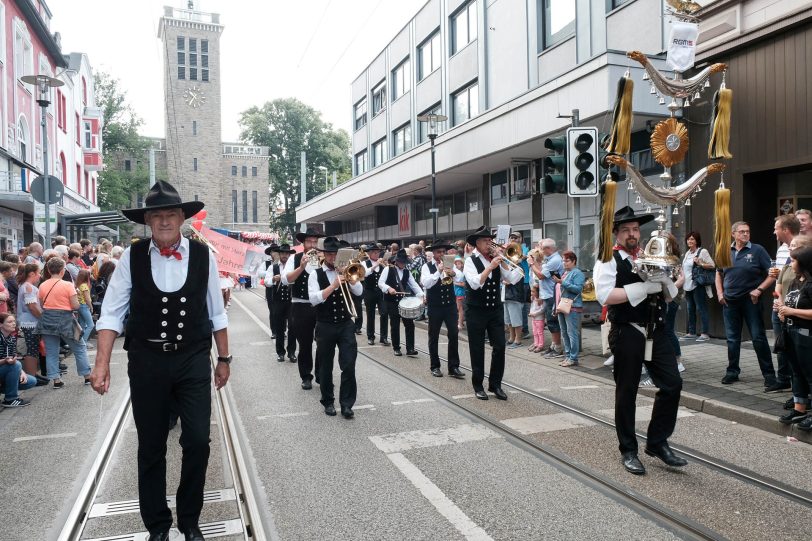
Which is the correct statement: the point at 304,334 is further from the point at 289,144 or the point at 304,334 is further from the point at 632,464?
the point at 289,144

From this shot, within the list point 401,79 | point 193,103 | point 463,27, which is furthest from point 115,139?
point 463,27

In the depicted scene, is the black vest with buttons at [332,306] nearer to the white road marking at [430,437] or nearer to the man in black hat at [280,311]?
the white road marking at [430,437]

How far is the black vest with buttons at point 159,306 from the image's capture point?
364 centimetres

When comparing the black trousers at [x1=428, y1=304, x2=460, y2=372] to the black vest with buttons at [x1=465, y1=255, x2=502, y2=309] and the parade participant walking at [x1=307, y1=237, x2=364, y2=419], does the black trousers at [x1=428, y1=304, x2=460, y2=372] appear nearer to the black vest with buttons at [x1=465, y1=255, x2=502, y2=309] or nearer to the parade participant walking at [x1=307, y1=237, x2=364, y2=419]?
the black vest with buttons at [x1=465, y1=255, x2=502, y2=309]

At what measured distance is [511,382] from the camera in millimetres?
8422

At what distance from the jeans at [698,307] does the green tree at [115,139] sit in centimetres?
5498

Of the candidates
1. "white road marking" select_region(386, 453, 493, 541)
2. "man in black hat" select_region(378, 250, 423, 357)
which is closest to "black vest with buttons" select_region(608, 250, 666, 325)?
"white road marking" select_region(386, 453, 493, 541)

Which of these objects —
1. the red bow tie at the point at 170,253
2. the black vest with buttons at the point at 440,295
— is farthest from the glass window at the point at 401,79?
the red bow tie at the point at 170,253

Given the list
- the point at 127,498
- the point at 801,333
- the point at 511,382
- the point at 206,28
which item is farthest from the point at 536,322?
the point at 206,28

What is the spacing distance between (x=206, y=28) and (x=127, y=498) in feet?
256

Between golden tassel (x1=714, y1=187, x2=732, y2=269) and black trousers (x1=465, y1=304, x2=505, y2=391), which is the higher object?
golden tassel (x1=714, y1=187, x2=732, y2=269)

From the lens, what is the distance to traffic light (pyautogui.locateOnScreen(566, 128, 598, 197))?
28.9 feet

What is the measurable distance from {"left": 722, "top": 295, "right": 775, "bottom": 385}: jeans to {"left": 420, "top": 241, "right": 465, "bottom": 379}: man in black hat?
349 centimetres

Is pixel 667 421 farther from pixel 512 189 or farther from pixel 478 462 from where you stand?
pixel 512 189
